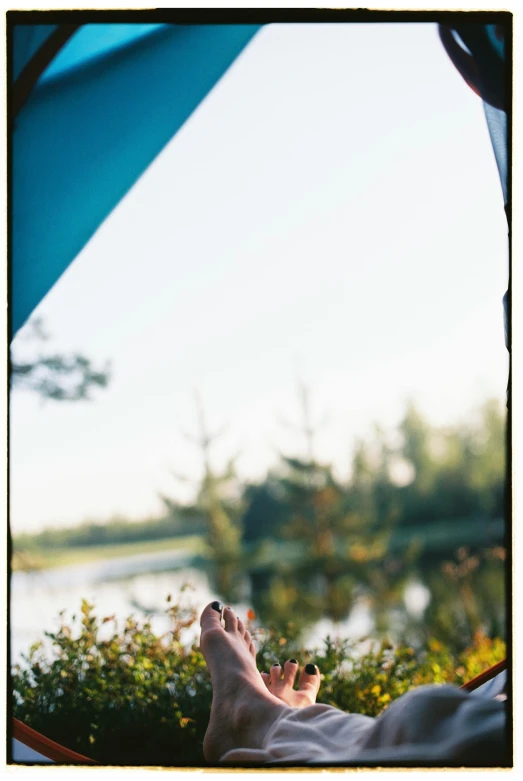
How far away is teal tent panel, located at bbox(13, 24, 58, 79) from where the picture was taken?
59.3 inches

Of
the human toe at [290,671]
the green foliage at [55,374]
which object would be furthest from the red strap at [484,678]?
the green foliage at [55,374]

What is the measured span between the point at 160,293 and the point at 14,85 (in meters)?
18.1

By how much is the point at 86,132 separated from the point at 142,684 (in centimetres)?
124

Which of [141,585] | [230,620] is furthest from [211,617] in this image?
[141,585]

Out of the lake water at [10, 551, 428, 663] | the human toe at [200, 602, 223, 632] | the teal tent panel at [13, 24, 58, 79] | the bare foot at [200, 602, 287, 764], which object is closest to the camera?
the bare foot at [200, 602, 287, 764]

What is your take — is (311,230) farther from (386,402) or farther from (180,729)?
(180,729)

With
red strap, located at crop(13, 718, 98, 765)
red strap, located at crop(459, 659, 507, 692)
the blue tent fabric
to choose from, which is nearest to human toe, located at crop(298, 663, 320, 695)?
red strap, located at crop(459, 659, 507, 692)

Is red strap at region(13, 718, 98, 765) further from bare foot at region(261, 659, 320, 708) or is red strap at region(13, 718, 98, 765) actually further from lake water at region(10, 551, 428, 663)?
lake water at region(10, 551, 428, 663)

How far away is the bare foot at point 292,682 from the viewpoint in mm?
1511

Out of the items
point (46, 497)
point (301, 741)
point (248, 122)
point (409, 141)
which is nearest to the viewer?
point (301, 741)

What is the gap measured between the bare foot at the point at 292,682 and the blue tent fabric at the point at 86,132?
3.09 feet

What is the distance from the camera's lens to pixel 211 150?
17.8 m

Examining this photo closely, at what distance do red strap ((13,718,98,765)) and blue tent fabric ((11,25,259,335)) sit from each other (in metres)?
0.81
